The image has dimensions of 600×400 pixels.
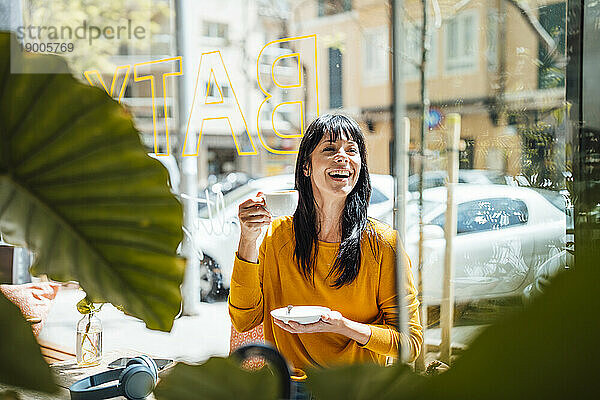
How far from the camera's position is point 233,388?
57 millimetres

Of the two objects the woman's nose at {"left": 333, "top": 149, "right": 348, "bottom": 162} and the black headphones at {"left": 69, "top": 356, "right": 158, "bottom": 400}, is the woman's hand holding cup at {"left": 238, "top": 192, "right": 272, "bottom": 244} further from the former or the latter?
the black headphones at {"left": 69, "top": 356, "right": 158, "bottom": 400}

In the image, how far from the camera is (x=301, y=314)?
1.42 meters

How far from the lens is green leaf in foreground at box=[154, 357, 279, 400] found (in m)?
0.06

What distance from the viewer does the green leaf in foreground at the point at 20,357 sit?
7 cm

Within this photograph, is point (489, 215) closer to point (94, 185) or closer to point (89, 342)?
point (89, 342)

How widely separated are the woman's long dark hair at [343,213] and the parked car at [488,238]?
8.3 inches

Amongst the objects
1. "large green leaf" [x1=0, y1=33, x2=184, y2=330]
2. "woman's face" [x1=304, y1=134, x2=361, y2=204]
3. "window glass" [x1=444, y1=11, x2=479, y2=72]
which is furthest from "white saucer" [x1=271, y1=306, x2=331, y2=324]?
"large green leaf" [x1=0, y1=33, x2=184, y2=330]

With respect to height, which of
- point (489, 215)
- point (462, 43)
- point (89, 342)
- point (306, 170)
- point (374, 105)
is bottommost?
point (89, 342)

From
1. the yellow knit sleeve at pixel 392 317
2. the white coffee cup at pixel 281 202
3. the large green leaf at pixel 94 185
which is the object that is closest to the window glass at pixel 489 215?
the yellow knit sleeve at pixel 392 317

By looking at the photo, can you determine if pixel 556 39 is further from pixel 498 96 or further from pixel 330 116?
pixel 330 116

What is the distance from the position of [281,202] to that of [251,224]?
0.49ft

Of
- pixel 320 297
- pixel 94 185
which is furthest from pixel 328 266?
pixel 94 185

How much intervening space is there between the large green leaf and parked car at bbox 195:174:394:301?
5.50ft

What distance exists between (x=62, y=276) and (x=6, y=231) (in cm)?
2
